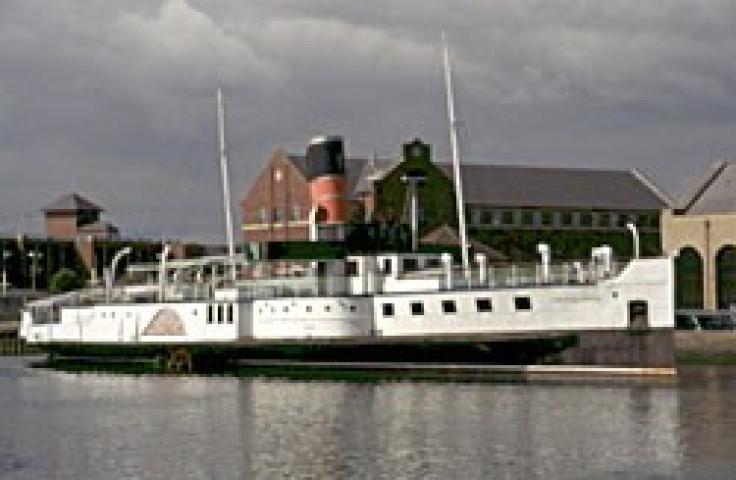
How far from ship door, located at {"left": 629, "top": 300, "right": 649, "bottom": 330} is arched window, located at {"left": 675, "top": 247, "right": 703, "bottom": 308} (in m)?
35.9

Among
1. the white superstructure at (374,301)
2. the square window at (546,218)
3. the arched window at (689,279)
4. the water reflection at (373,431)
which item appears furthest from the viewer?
the square window at (546,218)

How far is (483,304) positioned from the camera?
60781mm

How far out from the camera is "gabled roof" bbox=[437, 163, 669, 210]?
12750 cm

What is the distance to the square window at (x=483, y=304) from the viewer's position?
60594mm

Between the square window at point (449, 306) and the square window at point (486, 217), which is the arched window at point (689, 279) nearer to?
the square window at point (486, 217)

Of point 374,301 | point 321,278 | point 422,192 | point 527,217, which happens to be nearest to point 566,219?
Result: point 527,217

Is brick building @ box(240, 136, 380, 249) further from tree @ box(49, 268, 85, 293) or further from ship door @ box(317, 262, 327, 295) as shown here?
ship door @ box(317, 262, 327, 295)

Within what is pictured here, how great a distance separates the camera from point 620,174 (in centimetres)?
14062

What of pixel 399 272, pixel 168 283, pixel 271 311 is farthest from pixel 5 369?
pixel 399 272

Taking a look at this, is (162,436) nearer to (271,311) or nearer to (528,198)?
(271,311)

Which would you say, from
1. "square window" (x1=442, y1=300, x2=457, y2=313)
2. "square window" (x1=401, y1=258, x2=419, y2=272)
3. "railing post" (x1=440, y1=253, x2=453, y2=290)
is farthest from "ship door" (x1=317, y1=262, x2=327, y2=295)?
"square window" (x1=442, y1=300, x2=457, y2=313)

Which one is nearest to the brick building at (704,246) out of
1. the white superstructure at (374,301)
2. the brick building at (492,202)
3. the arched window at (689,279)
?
the arched window at (689,279)

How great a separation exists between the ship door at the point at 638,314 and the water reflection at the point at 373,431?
2.91m

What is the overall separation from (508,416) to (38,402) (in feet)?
65.0
